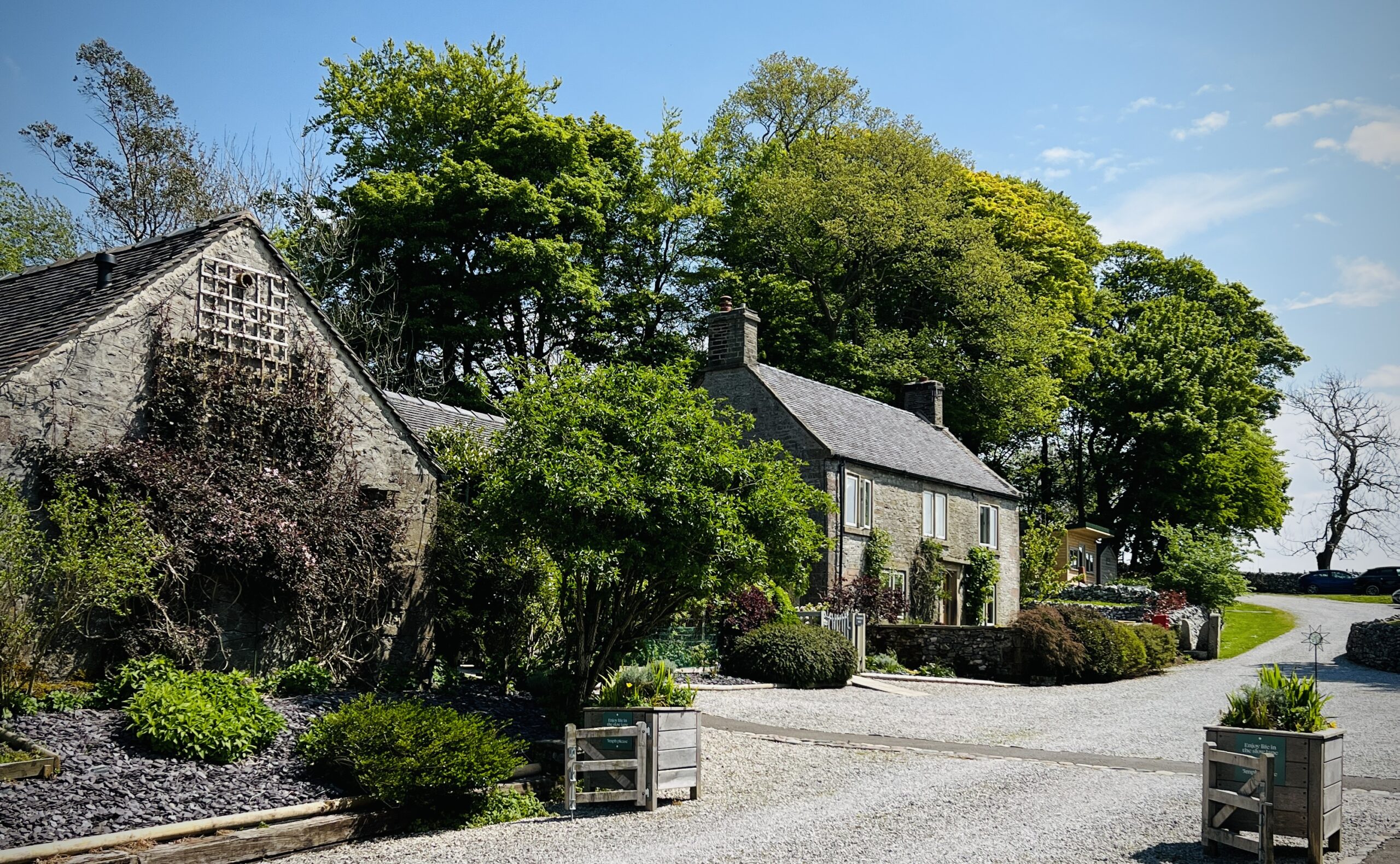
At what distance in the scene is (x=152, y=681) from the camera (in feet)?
39.1

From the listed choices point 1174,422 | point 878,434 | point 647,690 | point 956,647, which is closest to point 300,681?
point 647,690

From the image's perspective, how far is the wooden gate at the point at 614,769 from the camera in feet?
38.7

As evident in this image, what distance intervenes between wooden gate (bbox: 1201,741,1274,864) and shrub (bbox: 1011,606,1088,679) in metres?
16.8

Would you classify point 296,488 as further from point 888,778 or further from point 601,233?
point 601,233

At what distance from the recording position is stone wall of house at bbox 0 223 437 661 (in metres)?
12.6

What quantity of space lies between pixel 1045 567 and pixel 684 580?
3410 cm

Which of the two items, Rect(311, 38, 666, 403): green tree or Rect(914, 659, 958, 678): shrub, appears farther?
Rect(311, 38, 666, 403): green tree

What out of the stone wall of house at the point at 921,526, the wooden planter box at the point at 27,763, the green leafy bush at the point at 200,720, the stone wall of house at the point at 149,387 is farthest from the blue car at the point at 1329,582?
the wooden planter box at the point at 27,763

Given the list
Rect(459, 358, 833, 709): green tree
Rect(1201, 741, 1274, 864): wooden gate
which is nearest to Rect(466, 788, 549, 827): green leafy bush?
Rect(459, 358, 833, 709): green tree

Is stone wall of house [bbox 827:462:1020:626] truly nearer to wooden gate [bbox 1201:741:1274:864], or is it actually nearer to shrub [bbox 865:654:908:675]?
shrub [bbox 865:654:908:675]

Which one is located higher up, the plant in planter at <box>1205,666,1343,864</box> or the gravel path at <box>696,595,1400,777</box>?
the plant in planter at <box>1205,666,1343,864</box>

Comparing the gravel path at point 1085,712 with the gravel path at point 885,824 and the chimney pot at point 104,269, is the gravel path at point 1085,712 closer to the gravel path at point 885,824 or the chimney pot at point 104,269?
the gravel path at point 885,824

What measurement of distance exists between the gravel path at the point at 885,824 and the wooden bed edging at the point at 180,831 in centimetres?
51

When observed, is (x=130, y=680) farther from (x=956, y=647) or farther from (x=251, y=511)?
(x=956, y=647)
